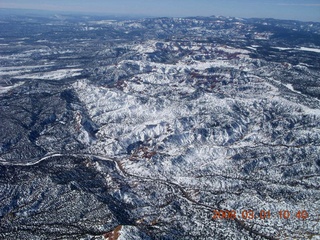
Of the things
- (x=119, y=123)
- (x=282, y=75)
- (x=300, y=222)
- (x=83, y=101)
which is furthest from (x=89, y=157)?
(x=282, y=75)

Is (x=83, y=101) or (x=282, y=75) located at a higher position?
(x=282, y=75)

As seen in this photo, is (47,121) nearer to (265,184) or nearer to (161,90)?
(161,90)
